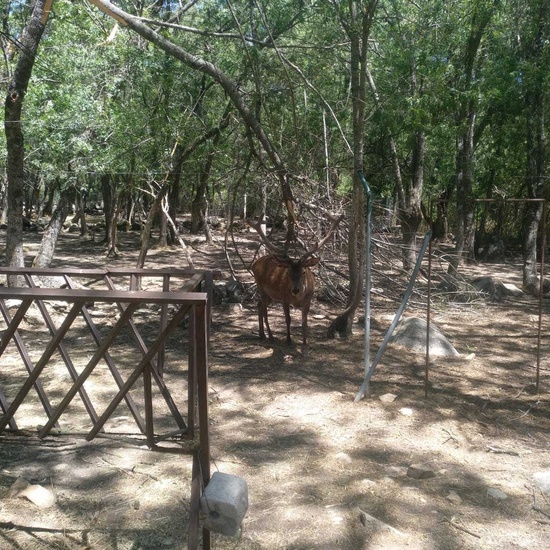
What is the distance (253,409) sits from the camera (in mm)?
5816

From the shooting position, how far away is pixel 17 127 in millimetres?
8633

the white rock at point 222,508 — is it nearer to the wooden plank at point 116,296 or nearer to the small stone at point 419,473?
the wooden plank at point 116,296

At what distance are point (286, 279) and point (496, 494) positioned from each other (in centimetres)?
460

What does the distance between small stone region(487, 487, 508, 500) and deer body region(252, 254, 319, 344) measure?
3.93 m

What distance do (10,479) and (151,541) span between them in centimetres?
129

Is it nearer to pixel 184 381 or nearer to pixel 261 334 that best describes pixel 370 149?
pixel 261 334

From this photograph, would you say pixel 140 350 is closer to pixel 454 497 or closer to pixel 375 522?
pixel 375 522

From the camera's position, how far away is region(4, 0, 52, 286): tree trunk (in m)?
8.46

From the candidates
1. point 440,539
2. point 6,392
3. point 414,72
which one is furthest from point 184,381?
point 414,72

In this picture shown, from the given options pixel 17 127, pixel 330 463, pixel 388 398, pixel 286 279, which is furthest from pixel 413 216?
pixel 330 463

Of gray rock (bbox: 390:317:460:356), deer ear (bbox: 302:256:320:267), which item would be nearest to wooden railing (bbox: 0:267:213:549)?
deer ear (bbox: 302:256:320:267)

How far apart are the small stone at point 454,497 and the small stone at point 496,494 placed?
0.75 feet

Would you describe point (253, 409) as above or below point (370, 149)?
below

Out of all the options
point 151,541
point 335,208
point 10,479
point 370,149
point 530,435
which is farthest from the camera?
point 370,149
